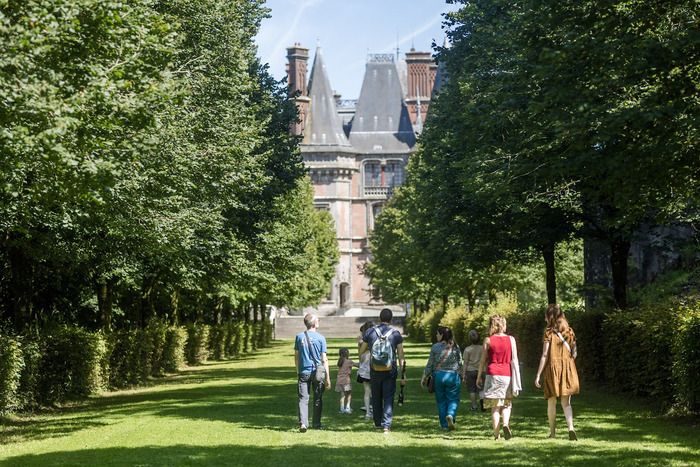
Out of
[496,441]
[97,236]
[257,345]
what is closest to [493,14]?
[97,236]

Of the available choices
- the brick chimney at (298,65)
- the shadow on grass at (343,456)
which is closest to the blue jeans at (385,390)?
the shadow on grass at (343,456)

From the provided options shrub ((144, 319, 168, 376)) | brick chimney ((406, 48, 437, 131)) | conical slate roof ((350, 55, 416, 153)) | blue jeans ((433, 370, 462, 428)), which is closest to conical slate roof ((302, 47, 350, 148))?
conical slate roof ((350, 55, 416, 153))

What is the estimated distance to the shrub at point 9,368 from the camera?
818 inches

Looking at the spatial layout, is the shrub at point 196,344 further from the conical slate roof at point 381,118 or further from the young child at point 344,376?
the conical slate roof at point 381,118

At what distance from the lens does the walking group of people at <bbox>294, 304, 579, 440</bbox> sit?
15.4m

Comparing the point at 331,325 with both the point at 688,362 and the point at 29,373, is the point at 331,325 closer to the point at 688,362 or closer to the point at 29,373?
the point at 29,373

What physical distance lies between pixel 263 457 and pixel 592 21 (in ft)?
24.3

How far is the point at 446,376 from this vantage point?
57.6ft

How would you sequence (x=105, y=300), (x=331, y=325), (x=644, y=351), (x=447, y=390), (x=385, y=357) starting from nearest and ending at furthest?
(x=385, y=357)
(x=447, y=390)
(x=644, y=351)
(x=105, y=300)
(x=331, y=325)

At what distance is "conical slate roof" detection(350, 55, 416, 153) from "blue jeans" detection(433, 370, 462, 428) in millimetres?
95403

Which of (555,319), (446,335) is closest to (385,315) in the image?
(446,335)

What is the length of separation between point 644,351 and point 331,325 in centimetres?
7228

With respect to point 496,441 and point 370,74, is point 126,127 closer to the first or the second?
point 496,441

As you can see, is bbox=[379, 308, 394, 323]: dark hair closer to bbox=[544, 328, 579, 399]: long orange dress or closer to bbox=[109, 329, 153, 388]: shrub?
bbox=[544, 328, 579, 399]: long orange dress
